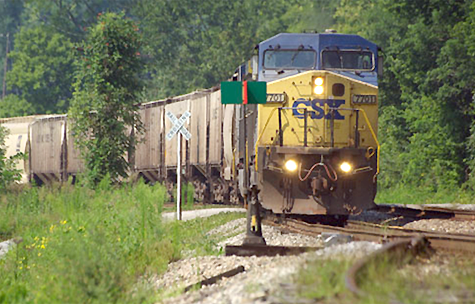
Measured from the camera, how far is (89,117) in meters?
24.0

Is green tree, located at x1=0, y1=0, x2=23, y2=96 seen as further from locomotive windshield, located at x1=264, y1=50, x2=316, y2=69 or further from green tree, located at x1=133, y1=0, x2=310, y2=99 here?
locomotive windshield, located at x1=264, y1=50, x2=316, y2=69

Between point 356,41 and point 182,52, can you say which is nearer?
point 356,41

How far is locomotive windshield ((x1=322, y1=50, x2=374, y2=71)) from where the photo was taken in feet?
45.0

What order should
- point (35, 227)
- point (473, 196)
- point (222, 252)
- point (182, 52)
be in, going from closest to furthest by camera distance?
point (222, 252), point (35, 227), point (473, 196), point (182, 52)

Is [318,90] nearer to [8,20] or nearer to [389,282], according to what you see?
[389,282]

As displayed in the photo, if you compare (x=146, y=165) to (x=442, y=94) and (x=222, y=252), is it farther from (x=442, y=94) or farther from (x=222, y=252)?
(x=222, y=252)

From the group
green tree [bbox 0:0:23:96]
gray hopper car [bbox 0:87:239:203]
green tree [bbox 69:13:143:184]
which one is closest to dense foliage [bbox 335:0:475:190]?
gray hopper car [bbox 0:87:239:203]

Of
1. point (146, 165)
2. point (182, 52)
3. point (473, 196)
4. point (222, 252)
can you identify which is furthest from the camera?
point (182, 52)

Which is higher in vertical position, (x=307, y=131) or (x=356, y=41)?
(x=356, y=41)

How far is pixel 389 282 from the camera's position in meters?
5.73

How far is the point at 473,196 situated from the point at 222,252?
14.5 m

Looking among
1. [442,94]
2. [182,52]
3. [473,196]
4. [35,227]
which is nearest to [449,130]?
[442,94]

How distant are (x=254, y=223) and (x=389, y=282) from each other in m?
4.24

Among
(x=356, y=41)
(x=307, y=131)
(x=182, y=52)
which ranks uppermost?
(x=182, y=52)
